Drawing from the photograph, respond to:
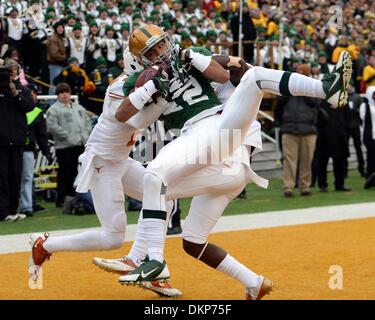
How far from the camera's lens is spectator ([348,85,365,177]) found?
52.1ft

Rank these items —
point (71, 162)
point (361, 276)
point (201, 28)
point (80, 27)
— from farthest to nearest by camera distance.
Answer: point (201, 28)
point (80, 27)
point (71, 162)
point (361, 276)

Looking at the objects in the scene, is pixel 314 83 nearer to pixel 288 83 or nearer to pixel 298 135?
pixel 288 83

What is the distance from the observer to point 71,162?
12586 mm

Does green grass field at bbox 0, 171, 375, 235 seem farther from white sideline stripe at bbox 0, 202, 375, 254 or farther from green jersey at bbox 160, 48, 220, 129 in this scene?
green jersey at bbox 160, 48, 220, 129

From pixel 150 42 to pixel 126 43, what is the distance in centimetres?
1094

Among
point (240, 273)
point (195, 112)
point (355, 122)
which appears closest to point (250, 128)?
point (195, 112)

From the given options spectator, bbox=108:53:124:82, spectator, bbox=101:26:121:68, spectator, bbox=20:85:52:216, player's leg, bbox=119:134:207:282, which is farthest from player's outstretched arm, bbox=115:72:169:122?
spectator, bbox=101:26:121:68

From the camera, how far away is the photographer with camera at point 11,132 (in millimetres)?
11018

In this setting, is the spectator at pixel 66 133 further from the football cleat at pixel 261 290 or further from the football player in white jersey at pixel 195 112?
the football cleat at pixel 261 290

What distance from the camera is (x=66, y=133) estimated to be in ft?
40.6

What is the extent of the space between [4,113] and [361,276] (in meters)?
5.37

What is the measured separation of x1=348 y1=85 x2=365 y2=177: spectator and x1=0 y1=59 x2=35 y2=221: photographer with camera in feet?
20.4
